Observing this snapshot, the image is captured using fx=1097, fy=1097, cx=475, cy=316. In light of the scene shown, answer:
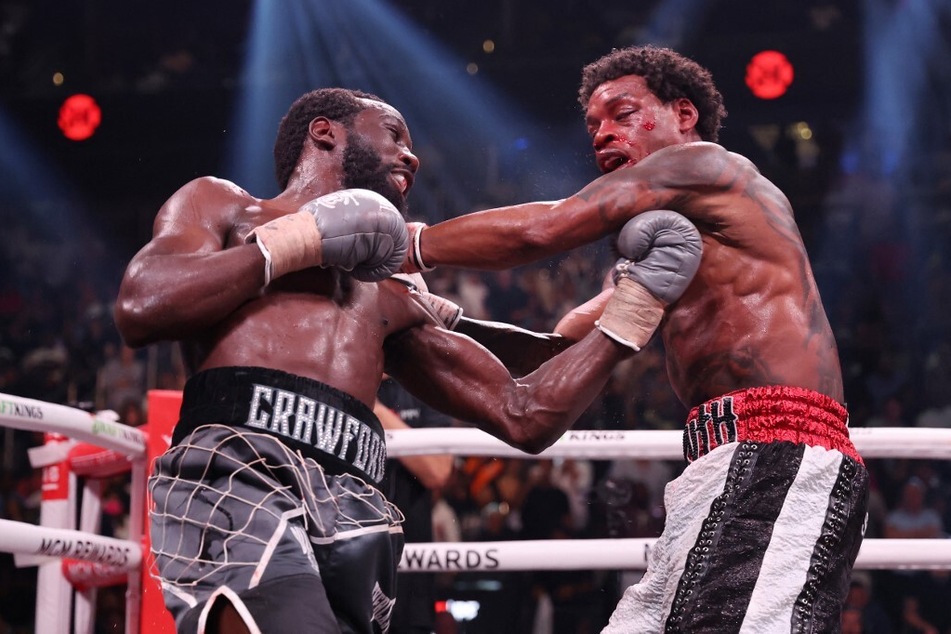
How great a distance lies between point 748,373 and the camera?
1914 millimetres

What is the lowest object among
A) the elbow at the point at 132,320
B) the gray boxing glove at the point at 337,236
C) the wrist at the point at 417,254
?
the elbow at the point at 132,320

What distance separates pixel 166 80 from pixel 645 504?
5.15 m

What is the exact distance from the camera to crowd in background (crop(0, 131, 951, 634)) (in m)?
4.44

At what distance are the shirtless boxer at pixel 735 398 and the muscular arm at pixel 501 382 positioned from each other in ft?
Answer: 0.53

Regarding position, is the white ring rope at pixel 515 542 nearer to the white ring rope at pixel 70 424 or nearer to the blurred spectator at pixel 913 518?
the white ring rope at pixel 70 424

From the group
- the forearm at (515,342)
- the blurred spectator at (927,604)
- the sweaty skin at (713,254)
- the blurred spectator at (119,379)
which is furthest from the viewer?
the blurred spectator at (119,379)

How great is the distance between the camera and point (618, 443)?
2680 millimetres

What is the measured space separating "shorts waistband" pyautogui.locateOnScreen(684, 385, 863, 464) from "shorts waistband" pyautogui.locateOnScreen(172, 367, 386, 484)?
2.03 ft

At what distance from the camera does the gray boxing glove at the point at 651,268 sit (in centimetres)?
193

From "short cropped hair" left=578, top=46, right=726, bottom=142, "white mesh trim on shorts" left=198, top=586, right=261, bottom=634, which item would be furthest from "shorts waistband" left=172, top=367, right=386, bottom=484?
"short cropped hair" left=578, top=46, right=726, bottom=142

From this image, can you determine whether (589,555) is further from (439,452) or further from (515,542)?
(439,452)

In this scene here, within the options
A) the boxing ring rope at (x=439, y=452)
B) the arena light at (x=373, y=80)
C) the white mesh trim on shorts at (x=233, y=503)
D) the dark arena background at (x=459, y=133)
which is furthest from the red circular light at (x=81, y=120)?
the white mesh trim on shorts at (x=233, y=503)

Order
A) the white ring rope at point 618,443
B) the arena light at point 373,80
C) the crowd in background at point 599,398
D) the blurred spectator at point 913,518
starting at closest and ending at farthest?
the white ring rope at point 618,443 → the crowd in background at point 599,398 → the blurred spectator at point 913,518 → the arena light at point 373,80

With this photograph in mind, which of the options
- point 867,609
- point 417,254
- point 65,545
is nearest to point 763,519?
point 417,254
